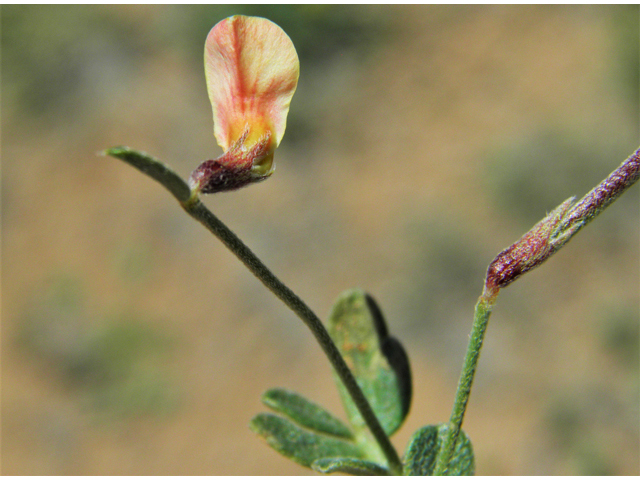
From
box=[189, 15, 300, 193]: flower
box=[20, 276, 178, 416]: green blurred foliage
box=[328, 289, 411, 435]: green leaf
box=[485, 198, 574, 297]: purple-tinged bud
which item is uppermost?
box=[20, 276, 178, 416]: green blurred foliage

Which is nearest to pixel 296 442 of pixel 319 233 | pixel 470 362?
pixel 470 362

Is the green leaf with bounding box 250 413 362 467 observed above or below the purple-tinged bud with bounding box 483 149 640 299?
below

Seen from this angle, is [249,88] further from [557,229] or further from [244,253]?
[557,229]

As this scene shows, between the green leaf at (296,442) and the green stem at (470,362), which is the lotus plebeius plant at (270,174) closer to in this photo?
the green stem at (470,362)

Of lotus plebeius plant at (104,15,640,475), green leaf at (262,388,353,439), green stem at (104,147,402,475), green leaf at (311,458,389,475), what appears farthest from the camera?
green leaf at (262,388,353,439)

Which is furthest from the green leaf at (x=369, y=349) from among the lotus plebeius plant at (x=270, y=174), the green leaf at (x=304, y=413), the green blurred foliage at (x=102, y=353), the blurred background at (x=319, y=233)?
the green blurred foliage at (x=102, y=353)

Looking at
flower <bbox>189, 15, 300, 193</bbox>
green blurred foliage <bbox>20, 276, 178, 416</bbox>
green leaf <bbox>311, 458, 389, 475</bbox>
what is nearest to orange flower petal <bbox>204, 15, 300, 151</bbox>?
flower <bbox>189, 15, 300, 193</bbox>

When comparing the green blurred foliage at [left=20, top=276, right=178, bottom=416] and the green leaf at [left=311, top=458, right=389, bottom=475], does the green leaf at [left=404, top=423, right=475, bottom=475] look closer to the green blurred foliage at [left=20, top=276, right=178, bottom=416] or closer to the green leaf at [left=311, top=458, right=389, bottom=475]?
the green leaf at [left=311, top=458, right=389, bottom=475]
